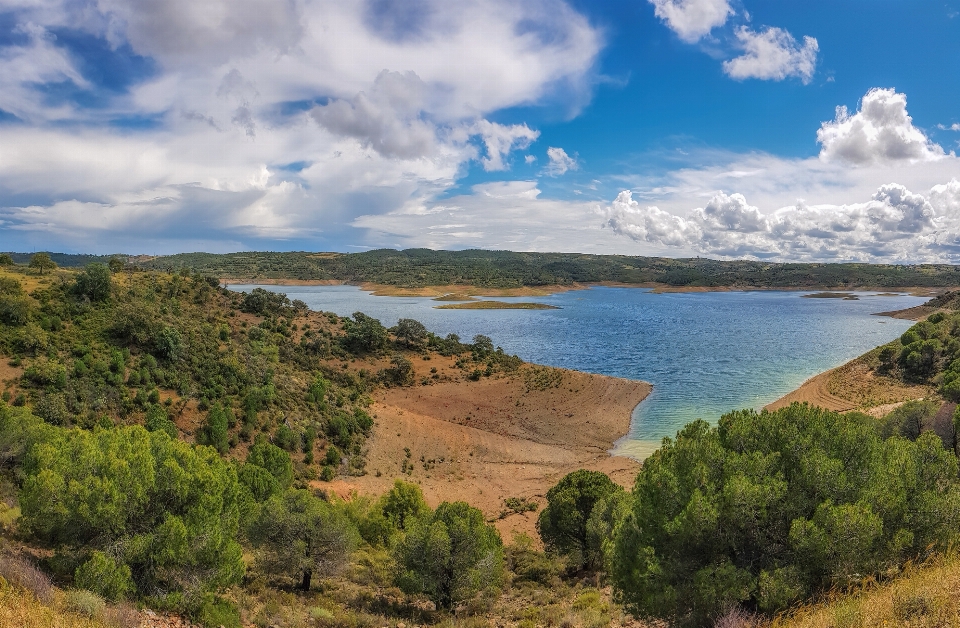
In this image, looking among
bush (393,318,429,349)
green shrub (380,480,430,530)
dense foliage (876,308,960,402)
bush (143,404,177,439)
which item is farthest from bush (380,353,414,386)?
dense foliage (876,308,960,402)

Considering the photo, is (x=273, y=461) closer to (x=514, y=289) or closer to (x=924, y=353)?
(x=924, y=353)

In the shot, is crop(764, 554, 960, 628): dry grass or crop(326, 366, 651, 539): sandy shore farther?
crop(326, 366, 651, 539): sandy shore

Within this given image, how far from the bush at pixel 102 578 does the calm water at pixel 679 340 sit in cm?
2991

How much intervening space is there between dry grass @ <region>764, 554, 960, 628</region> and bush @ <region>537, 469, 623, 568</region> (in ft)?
40.1

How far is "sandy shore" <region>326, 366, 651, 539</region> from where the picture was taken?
2819cm

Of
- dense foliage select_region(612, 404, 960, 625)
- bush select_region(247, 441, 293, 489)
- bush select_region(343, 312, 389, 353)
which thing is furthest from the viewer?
bush select_region(343, 312, 389, 353)

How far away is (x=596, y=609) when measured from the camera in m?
13.6

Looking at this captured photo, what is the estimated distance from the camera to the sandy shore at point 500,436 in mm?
28188

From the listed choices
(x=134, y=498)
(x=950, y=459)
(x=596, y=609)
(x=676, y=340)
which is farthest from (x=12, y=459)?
(x=676, y=340)

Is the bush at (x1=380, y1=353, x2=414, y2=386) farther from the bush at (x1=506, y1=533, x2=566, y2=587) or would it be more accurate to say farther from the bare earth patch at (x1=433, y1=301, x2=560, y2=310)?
the bare earth patch at (x1=433, y1=301, x2=560, y2=310)

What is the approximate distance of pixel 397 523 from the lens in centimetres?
2059

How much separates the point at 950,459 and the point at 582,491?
11.7m

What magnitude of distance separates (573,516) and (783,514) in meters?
11.1

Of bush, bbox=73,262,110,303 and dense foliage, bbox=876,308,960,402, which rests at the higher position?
bush, bbox=73,262,110,303
